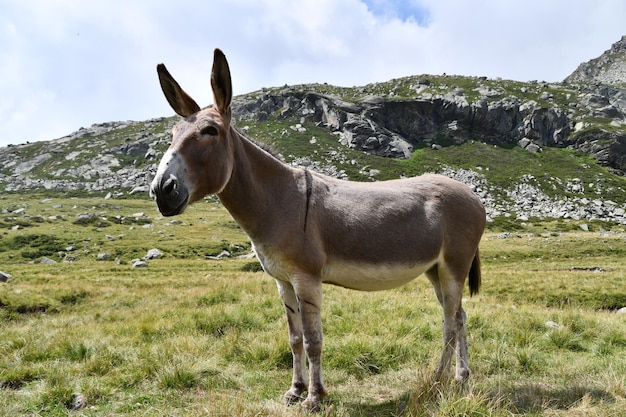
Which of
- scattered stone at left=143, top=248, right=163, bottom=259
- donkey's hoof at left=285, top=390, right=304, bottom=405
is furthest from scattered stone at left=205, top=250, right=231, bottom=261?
donkey's hoof at left=285, top=390, right=304, bottom=405

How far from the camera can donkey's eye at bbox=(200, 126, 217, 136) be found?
3.84 m

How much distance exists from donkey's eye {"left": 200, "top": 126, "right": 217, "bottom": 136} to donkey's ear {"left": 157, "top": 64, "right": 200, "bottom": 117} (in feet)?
1.50

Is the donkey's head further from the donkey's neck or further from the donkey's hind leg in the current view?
the donkey's hind leg

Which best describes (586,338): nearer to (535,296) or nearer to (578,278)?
(535,296)

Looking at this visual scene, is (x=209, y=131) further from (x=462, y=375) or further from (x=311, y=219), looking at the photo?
(x=462, y=375)

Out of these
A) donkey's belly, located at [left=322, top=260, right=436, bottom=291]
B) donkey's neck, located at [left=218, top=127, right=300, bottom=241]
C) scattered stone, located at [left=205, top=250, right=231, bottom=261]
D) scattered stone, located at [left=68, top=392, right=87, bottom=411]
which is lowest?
scattered stone, located at [left=205, top=250, right=231, bottom=261]

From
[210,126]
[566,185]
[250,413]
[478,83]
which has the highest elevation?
[478,83]

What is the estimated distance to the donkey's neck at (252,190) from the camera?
4.29 meters

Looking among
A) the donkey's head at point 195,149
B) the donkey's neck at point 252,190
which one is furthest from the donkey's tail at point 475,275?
the donkey's head at point 195,149

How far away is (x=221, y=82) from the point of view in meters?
3.96

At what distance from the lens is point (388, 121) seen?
14300cm

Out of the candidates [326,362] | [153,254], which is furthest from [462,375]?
[153,254]

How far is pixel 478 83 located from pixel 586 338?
585 ft

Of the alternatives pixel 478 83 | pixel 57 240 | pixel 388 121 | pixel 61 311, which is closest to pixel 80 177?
pixel 57 240
